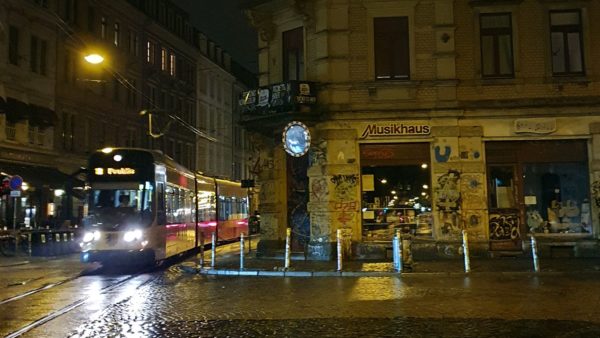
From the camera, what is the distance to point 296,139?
61.4 feet

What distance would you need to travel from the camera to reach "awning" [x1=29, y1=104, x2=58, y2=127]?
1180 inches

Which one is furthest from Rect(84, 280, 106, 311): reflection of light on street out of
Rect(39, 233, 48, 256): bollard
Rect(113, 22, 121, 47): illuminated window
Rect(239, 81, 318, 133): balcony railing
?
Rect(113, 22, 121, 47): illuminated window

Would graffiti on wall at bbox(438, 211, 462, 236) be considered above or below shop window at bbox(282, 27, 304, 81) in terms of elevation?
below

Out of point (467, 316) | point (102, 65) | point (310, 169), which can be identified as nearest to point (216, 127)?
point (102, 65)

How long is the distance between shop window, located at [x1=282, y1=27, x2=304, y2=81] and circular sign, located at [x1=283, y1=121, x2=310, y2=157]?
7.64ft

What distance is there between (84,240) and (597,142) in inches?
611

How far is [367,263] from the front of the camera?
17594 millimetres

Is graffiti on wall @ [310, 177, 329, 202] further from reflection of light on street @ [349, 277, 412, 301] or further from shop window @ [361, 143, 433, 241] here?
reflection of light on street @ [349, 277, 412, 301]

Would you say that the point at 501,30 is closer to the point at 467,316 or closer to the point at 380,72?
the point at 380,72

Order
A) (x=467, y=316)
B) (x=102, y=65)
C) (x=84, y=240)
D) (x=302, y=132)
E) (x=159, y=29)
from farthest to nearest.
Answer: (x=159, y=29)
(x=102, y=65)
(x=302, y=132)
(x=84, y=240)
(x=467, y=316)

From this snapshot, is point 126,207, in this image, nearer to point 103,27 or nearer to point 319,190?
point 319,190

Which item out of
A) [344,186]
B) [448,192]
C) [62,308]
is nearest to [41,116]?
[344,186]

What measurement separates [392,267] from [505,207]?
4.99 metres

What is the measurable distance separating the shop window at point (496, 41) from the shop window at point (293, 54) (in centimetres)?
587
